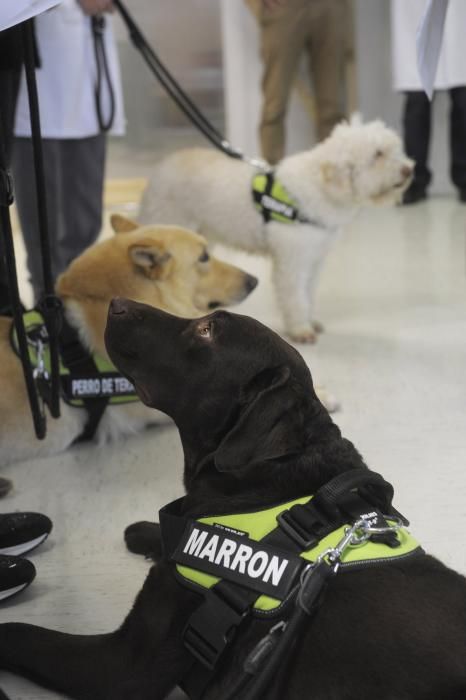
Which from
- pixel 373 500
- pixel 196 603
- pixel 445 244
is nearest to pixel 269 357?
pixel 373 500

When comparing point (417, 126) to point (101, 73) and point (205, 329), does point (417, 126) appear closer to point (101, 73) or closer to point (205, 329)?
point (101, 73)

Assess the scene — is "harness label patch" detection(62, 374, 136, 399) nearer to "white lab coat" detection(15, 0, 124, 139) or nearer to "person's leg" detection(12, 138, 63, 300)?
"person's leg" detection(12, 138, 63, 300)

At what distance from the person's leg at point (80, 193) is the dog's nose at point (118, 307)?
2.04 meters

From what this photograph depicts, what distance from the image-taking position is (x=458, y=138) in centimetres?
579

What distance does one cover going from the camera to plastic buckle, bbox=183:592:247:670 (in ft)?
3.83

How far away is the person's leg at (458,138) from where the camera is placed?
5586 millimetres

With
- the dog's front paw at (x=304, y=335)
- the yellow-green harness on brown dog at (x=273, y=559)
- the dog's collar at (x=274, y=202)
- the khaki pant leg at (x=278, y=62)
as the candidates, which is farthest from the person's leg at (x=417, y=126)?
the yellow-green harness on brown dog at (x=273, y=559)

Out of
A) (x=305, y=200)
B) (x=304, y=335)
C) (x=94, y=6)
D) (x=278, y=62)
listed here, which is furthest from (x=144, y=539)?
(x=278, y=62)

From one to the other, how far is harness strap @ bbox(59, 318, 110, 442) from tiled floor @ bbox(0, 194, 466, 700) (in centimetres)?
15

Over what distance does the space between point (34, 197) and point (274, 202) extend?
1001 millimetres

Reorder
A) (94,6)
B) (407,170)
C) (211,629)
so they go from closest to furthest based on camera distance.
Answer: (211,629) → (94,6) → (407,170)

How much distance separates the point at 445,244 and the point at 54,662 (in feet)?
13.0

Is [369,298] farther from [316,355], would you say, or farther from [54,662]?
[54,662]

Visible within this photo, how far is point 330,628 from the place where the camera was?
3.74 ft
